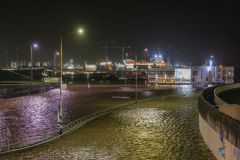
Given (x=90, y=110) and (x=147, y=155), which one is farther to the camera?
(x=90, y=110)

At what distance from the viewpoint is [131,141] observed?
2548 centimetres

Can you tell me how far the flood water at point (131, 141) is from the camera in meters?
21.5

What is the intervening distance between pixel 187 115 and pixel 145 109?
20.8 ft

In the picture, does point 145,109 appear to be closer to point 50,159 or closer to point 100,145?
point 100,145

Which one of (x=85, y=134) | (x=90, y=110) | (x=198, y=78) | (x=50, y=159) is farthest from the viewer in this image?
(x=198, y=78)

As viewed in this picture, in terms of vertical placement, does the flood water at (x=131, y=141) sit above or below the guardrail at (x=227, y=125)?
below

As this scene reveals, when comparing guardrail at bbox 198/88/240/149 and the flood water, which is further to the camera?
the flood water

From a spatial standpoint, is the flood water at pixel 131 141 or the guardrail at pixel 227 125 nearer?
the guardrail at pixel 227 125

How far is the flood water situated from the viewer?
21453mm

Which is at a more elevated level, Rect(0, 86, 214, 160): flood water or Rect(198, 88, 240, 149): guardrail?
Rect(198, 88, 240, 149): guardrail

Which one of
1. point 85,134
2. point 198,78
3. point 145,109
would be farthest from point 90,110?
point 198,78

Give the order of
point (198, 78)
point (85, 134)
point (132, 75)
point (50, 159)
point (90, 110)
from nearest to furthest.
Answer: point (50, 159)
point (85, 134)
point (90, 110)
point (198, 78)
point (132, 75)

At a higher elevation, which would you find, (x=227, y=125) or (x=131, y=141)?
(x=227, y=125)

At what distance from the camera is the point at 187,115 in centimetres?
3941
